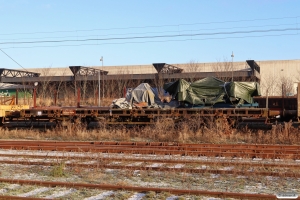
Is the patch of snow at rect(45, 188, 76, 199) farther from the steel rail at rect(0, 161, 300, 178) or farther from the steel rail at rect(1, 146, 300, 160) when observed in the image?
the steel rail at rect(1, 146, 300, 160)

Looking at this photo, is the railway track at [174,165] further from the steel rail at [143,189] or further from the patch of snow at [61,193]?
the patch of snow at [61,193]

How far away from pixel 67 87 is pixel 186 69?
51.3 feet

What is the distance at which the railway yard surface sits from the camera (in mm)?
8328

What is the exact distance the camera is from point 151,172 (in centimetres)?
1073

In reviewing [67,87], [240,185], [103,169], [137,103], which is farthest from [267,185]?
[67,87]

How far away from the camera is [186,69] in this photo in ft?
163

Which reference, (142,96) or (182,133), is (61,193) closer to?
(182,133)

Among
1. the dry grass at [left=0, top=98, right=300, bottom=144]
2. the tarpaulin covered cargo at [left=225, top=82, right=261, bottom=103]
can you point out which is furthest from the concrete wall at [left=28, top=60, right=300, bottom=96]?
the dry grass at [left=0, top=98, right=300, bottom=144]

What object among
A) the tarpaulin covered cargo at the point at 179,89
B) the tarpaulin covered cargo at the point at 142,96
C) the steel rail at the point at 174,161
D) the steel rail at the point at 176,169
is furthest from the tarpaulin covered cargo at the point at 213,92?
the steel rail at the point at 176,169

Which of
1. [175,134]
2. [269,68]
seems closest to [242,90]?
[175,134]

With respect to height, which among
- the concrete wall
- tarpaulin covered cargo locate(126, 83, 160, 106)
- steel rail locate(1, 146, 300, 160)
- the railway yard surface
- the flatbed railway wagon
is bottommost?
the railway yard surface

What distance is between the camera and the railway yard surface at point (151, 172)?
27.3 feet

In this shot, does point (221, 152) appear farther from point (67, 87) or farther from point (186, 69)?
point (67, 87)

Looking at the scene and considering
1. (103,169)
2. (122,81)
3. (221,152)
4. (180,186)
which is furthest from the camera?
(122,81)
